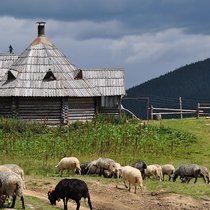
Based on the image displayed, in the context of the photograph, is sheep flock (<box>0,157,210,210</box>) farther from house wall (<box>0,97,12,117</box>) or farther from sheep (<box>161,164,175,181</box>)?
house wall (<box>0,97,12,117</box>)

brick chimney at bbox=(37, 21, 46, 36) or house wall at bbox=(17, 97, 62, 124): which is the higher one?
brick chimney at bbox=(37, 21, 46, 36)

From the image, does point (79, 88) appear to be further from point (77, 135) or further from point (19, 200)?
point (19, 200)

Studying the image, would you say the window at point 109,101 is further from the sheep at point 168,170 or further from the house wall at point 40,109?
the sheep at point 168,170

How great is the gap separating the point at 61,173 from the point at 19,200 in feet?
27.3

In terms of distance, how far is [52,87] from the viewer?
48.4m

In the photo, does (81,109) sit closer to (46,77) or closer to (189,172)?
(46,77)

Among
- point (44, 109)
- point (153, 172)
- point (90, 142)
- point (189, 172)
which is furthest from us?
point (44, 109)

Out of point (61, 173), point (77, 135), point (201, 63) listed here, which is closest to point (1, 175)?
point (61, 173)

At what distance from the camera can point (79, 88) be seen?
49.6 meters

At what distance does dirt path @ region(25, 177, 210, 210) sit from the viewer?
2314cm

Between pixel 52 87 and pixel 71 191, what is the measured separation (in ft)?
92.2

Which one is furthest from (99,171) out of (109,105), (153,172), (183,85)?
(183,85)

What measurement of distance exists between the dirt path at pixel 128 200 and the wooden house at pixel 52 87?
73.6 ft

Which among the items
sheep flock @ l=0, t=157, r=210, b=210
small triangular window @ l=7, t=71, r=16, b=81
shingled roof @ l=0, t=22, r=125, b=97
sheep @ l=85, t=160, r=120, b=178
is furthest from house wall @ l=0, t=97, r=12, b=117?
sheep @ l=85, t=160, r=120, b=178
